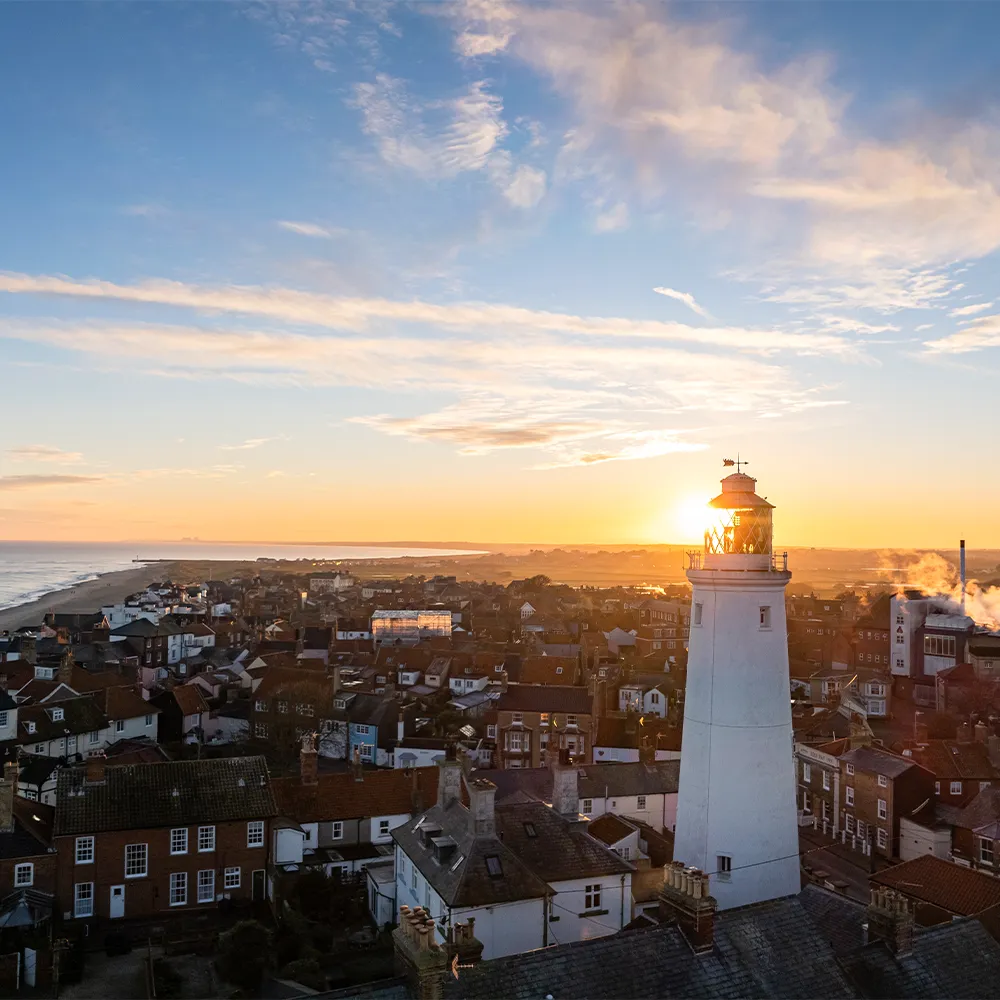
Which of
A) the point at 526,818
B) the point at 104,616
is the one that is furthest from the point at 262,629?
the point at 526,818

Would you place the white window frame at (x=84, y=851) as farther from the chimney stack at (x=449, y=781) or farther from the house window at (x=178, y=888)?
the chimney stack at (x=449, y=781)

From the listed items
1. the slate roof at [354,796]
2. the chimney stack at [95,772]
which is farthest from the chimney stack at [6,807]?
the slate roof at [354,796]

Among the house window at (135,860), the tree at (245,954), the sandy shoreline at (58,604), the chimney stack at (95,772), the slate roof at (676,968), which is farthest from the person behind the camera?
the sandy shoreline at (58,604)

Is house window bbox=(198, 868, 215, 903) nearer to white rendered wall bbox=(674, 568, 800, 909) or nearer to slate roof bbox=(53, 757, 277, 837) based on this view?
slate roof bbox=(53, 757, 277, 837)

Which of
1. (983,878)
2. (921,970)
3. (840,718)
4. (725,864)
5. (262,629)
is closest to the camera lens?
(921,970)

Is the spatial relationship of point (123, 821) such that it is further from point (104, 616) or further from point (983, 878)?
point (104, 616)

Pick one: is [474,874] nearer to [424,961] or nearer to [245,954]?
[245,954]
